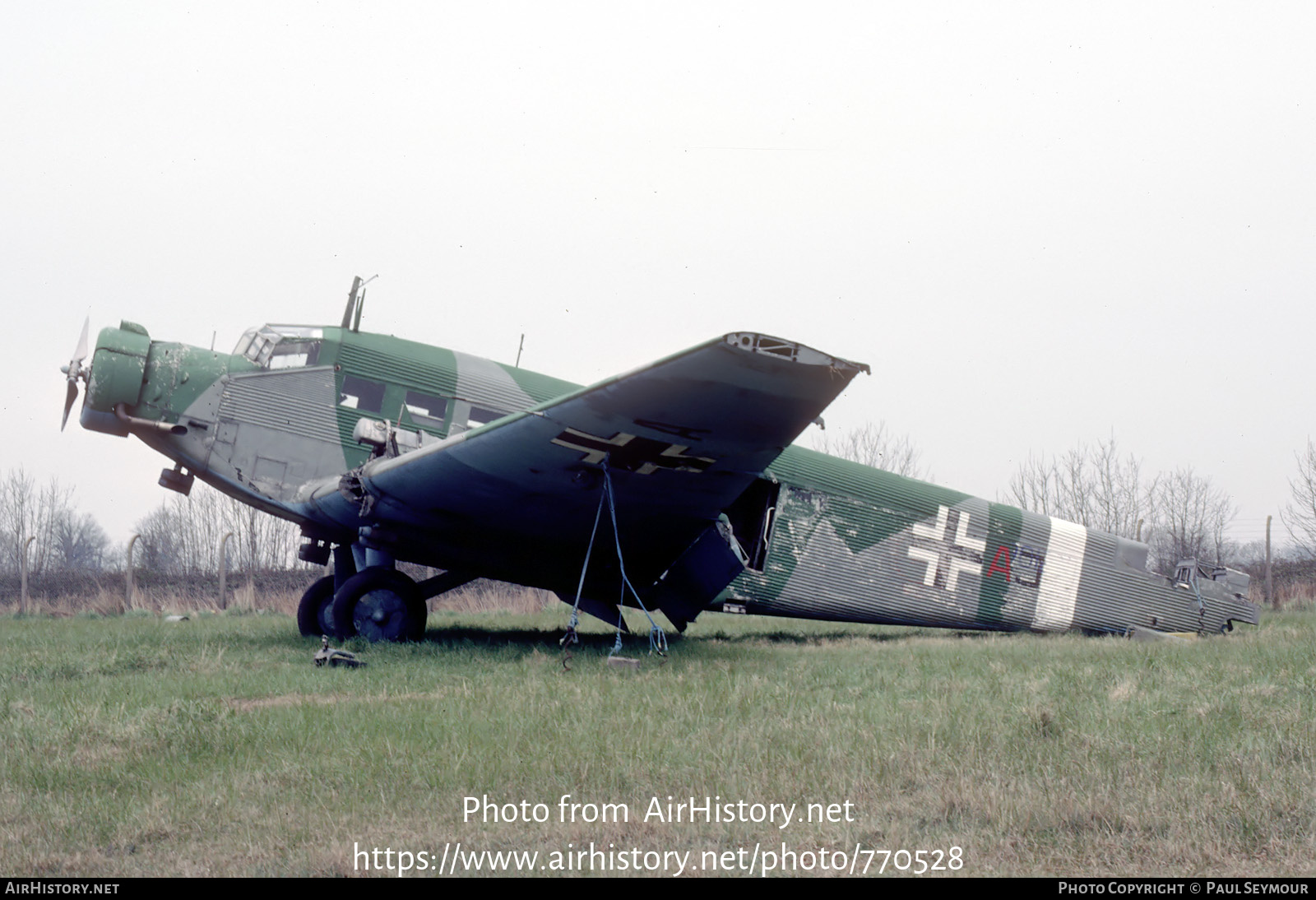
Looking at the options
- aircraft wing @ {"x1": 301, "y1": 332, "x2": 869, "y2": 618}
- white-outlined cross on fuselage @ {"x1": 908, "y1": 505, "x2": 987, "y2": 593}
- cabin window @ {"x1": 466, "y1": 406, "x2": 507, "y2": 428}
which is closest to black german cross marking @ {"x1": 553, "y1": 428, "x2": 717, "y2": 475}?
aircraft wing @ {"x1": 301, "y1": 332, "x2": 869, "y2": 618}

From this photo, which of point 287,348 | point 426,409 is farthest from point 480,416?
point 287,348

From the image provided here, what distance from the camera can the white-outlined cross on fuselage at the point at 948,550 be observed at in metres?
11.9

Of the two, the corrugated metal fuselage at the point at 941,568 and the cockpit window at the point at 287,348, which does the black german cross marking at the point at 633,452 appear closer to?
the corrugated metal fuselage at the point at 941,568

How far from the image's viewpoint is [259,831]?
3.48m

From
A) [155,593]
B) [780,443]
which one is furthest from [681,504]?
[155,593]

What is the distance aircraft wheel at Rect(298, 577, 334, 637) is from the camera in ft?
35.0

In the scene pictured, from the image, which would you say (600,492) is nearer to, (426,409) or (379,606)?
(379,606)

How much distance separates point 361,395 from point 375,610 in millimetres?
2430

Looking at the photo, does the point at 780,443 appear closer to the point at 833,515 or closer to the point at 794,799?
the point at 794,799

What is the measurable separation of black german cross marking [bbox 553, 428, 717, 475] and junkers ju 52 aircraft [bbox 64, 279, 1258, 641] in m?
0.02

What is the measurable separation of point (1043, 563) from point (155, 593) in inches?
776

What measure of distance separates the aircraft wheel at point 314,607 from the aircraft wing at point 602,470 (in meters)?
1.56

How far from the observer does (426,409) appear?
33.7 ft

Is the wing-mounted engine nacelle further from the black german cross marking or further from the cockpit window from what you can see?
the black german cross marking
